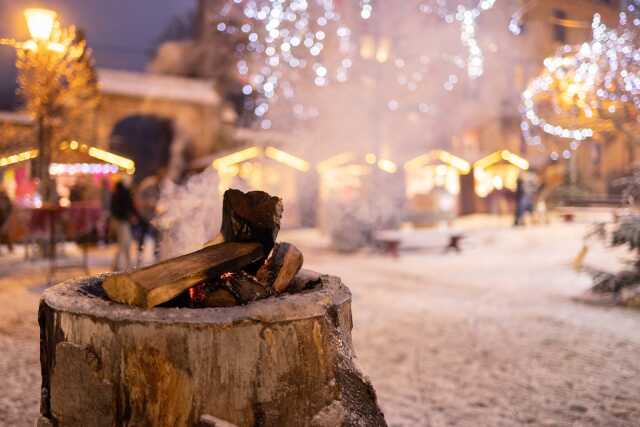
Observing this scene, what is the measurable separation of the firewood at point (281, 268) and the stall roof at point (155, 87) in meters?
21.0

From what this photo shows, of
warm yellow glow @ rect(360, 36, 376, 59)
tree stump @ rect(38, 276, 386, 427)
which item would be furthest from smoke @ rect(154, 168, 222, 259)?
warm yellow glow @ rect(360, 36, 376, 59)

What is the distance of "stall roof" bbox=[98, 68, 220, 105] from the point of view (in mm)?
22470

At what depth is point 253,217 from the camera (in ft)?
8.99

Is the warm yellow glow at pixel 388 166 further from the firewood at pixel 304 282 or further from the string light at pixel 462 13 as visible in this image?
the firewood at pixel 304 282

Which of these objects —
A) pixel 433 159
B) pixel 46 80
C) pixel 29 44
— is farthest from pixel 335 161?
pixel 29 44

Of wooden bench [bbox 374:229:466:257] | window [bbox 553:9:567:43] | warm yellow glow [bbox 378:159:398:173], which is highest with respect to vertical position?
window [bbox 553:9:567:43]

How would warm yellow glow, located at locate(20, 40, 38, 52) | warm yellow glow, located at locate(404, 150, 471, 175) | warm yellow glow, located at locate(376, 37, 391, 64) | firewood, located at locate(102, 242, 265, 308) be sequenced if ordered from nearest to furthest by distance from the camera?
firewood, located at locate(102, 242, 265, 308) → warm yellow glow, located at locate(20, 40, 38, 52) → warm yellow glow, located at locate(376, 37, 391, 64) → warm yellow glow, located at locate(404, 150, 471, 175)

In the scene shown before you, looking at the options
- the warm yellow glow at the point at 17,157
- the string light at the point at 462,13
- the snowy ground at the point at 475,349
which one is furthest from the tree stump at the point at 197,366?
the string light at the point at 462,13

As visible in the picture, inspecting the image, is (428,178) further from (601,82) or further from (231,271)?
(231,271)

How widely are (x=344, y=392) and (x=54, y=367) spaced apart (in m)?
1.29

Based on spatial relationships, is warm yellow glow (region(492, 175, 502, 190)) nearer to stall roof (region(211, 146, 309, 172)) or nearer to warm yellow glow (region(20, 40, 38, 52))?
stall roof (region(211, 146, 309, 172))

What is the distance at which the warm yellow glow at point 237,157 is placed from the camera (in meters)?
20.5

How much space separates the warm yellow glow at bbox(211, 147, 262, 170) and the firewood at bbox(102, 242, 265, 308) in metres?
18.3

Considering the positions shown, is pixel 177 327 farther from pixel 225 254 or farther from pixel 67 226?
pixel 67 226
